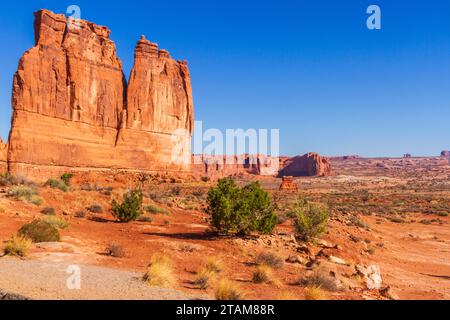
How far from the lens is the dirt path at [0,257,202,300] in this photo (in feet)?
19.7

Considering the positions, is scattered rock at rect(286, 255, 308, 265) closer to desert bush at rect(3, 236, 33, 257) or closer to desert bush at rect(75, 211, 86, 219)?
desert bush at rect(3, 236, 33, 257)

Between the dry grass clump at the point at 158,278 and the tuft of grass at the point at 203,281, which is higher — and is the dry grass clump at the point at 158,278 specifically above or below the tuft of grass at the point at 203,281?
above

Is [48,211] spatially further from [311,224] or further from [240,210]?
[311,224]

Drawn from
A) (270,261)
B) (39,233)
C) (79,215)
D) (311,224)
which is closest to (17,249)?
(39,233)

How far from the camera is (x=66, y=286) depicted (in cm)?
645

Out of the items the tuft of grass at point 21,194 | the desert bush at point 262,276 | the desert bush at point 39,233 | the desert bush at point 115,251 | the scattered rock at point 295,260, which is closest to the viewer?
the desert bush at point 262,276

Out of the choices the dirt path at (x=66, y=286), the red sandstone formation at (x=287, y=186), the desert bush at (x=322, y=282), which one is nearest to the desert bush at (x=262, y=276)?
the desert bush at (x=322, y=282)

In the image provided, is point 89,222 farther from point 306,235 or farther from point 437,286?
point 437,286

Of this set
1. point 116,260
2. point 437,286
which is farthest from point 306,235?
point 116,260

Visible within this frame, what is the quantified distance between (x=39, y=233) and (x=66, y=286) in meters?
4.91

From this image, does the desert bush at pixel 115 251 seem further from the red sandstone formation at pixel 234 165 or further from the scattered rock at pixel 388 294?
the red sandstone formation at pixel 234 165

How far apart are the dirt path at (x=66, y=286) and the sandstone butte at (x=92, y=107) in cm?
4504

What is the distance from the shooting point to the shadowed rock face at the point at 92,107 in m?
50.8

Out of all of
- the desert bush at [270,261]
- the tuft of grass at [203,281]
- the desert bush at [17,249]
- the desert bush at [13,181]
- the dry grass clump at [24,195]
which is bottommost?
the desert bush at [270,261]
